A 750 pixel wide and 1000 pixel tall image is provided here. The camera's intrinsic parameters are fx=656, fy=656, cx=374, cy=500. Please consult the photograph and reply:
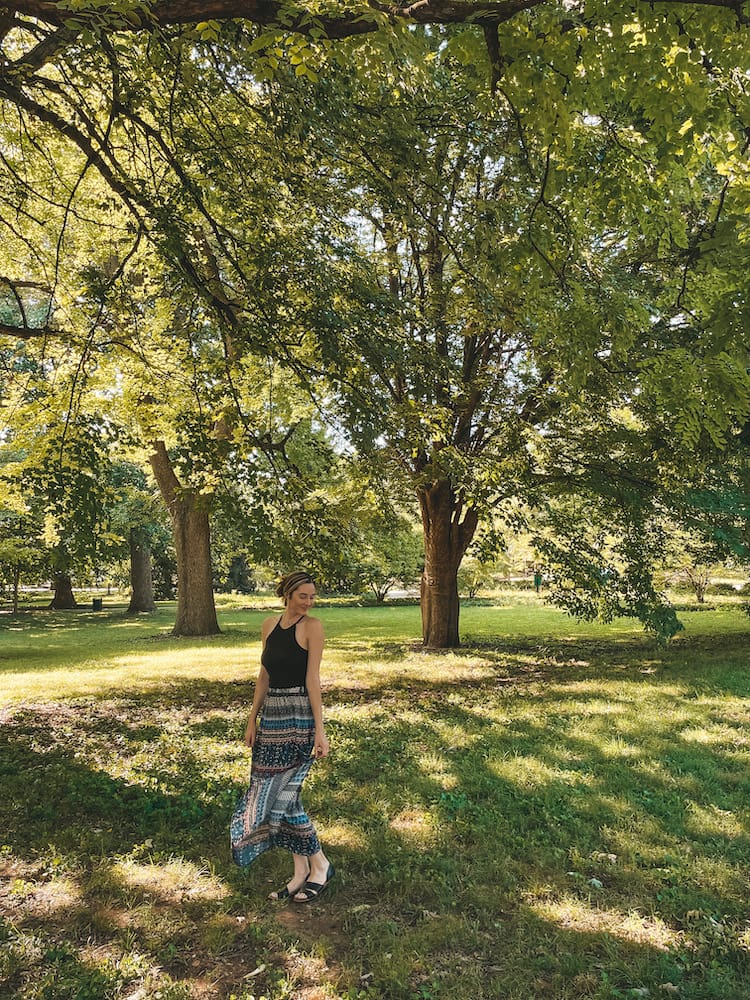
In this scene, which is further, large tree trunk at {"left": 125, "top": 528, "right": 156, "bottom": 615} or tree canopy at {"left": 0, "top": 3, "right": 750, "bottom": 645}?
large tree trunk at {"left": 125, "top": 528, "right": 156, "bottom": 615}

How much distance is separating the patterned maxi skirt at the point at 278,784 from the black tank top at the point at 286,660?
6 centimetres

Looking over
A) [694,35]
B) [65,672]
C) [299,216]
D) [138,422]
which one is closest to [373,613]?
[65,672]

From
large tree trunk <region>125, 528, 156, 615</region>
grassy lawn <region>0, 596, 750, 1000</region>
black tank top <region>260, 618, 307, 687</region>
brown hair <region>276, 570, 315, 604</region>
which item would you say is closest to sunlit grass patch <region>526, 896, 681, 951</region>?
grassy lawn <region>0, 596, 750, 1000</region>

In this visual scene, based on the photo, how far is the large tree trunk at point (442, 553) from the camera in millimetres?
14281

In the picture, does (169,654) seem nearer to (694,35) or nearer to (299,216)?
(299,216)

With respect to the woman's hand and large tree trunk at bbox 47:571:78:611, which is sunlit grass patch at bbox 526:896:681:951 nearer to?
the woman's hand

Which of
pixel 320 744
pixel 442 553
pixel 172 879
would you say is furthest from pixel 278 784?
pixel 442 553

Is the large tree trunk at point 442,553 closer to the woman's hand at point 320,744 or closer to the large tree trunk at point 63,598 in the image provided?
the woman's hand at point 320,744

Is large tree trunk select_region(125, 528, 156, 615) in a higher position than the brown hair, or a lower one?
lower

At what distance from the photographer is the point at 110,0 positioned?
3.13m

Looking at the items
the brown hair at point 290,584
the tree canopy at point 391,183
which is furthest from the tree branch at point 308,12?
the brown hair at point 290,584

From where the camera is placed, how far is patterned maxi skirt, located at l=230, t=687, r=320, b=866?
4023 millimetres

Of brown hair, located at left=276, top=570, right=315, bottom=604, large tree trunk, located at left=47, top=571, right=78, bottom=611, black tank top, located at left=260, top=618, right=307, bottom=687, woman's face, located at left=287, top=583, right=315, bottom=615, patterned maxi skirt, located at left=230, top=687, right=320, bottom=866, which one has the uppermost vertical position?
brown hair, located at left=276, top=570, right=315, bottom=604

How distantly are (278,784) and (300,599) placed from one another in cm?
115
